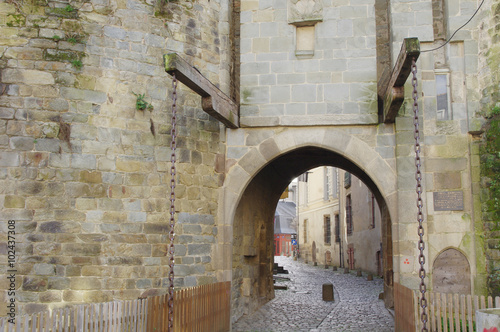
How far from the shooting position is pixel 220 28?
740cm

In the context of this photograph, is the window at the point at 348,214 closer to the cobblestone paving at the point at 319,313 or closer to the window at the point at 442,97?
the cobblestone paving at the point at 319,313

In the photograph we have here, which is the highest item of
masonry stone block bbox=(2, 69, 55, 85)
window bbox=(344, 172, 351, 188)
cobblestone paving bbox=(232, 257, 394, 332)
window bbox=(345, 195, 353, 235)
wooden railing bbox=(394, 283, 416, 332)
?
masonry stone block bbox=(2, 69, 55, 85)

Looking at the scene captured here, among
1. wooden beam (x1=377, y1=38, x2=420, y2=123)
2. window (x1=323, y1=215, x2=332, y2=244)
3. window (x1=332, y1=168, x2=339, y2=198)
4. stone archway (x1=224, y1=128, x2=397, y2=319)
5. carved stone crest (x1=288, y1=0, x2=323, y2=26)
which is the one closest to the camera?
wooden beam (x1=377, y1=38, x2=420, y2=123)

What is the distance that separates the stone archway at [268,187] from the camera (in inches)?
275

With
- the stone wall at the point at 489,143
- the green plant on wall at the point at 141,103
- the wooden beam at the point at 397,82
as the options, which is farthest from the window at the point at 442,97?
the green plant on wall at the point at 141,103

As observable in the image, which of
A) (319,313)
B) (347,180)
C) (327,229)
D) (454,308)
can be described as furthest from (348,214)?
(454,308)

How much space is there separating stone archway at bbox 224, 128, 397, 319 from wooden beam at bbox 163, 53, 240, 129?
2.09 feet

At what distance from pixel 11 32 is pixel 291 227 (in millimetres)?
33619

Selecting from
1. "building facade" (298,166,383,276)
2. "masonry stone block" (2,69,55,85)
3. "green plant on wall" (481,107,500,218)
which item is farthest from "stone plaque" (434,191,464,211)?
"building facade" (298,166,383,276)

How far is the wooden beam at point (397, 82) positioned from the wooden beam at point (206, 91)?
80.8 inches

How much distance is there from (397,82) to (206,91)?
2.26 meters

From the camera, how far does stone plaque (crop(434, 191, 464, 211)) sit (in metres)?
6.56

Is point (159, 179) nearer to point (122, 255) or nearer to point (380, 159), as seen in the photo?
point (122, 255)

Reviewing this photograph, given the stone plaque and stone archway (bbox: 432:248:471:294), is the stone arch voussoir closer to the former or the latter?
the stone plaque
